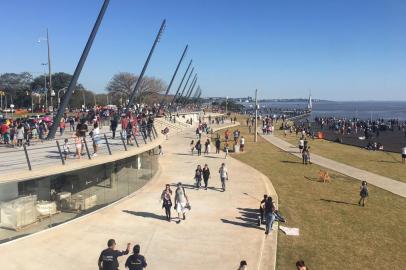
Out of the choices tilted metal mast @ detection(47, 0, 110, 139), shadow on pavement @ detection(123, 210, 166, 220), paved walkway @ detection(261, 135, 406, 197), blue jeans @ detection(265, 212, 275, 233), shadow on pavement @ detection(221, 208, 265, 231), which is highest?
tilted metal mast @ detection(47, 0, 110, 139)

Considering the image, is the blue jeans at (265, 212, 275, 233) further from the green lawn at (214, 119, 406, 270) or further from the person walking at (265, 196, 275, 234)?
the green lawn at (214, 119, 406, 270)

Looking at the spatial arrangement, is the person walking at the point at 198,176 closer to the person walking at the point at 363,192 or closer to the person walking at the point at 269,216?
the person walking at the point at 269,216

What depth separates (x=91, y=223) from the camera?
15508mm

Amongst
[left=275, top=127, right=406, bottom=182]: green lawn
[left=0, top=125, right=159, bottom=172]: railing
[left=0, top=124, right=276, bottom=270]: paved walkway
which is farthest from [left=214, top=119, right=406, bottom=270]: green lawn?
[left=0, top=125, right=159, bottom=172]: railing

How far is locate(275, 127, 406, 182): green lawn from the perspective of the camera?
2955 centimetres

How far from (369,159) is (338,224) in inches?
802

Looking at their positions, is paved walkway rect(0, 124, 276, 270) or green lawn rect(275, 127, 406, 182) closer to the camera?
paved walkway rect(0, 124, 276, 270)

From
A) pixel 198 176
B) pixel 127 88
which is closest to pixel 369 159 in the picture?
pixel 198 176

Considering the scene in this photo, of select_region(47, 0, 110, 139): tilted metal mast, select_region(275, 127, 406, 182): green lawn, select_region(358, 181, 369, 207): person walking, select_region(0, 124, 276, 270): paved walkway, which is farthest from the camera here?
select_region(275, 127, 406, 182): green lawn

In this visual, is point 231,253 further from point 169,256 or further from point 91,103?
point 91,103

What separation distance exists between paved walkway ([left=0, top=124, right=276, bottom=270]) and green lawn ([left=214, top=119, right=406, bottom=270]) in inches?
49.0

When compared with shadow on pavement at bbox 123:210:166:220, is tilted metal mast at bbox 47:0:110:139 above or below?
above

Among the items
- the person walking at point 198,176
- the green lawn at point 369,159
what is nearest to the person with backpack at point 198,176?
the person walking at point 198,176

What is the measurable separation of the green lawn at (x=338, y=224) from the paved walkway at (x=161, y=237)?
124 cm
